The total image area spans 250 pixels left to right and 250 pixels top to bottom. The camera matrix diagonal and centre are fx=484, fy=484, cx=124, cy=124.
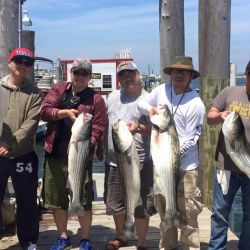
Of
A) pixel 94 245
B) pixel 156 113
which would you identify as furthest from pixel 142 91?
pixel 94 245

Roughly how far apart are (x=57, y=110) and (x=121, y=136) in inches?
32.2

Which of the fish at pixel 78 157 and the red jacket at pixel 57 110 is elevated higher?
the red jacket at pixel 57 110

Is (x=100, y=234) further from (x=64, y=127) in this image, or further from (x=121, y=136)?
(x=121, y=136)

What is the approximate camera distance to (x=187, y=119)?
439 centimetres

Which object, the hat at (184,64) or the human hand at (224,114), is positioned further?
the hat at (184,64)

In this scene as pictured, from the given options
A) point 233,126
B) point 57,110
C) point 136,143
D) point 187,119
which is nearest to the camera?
point 233,126

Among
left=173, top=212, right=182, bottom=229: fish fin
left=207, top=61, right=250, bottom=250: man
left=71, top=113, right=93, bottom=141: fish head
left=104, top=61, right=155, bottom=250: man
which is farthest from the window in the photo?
left=173, top=212, right=182, bottom=229: fish fin

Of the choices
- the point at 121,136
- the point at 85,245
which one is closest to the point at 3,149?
the point at 121,136

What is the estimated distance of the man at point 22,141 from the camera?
456 centimetres

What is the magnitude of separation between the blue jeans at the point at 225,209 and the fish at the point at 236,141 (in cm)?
35

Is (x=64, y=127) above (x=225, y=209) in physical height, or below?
above

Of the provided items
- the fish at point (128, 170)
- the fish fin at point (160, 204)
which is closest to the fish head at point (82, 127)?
the fish at point (128, 170)

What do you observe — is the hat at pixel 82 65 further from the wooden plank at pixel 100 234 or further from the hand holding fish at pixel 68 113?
the wooden plank at pixel 100 234

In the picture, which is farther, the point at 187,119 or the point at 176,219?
the point at 187,119
